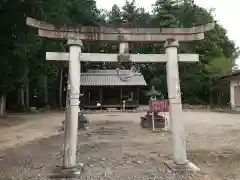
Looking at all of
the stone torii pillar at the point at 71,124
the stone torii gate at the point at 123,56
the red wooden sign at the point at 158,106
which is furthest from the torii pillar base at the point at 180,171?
the red wooden sign at the point at 158,106

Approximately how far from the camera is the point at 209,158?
8766 millimetres

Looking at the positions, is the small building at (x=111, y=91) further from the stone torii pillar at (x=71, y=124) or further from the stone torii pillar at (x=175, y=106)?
the stone torii pillar at (x=71, y=124)

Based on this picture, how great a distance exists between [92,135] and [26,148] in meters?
3.46

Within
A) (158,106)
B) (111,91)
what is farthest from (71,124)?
(111,91)

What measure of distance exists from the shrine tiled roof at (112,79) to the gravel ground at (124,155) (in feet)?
61.3

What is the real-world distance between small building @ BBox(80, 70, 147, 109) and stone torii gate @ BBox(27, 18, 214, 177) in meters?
24.5

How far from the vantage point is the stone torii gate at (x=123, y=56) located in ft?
23.3

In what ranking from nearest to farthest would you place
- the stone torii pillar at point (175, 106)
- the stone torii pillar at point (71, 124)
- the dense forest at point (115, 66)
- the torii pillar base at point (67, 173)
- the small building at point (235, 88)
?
the torii pillar base at point (67, 173)
the stone torii pillar at point (71, 124)
the stone torii pillar at point (175, 106)
the dense forest at point (115, 66)
the small building at point (235, 88)

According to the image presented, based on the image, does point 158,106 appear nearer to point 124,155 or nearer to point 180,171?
point 124,155

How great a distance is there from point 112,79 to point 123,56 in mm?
26466

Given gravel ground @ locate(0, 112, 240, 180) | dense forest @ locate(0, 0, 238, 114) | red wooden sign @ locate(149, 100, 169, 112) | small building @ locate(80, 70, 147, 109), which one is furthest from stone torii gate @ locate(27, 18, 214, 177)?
small building @ locate(80, 70, 147, 109)

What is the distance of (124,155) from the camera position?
363 inches

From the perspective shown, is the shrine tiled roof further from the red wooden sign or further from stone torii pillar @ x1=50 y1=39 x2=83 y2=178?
stone torii pillar @ x1=50 y1=39 x2=83 y2=178

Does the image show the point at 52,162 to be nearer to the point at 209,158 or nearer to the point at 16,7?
the point at 209,158
